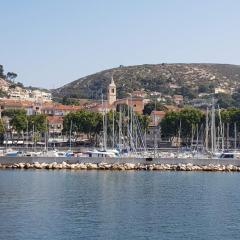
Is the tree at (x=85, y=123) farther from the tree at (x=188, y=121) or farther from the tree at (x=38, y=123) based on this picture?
the tree at (x=188, y=121)

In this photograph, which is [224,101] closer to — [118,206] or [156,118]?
[156,118]

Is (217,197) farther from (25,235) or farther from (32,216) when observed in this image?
(25,235)

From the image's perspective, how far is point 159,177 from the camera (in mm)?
55031

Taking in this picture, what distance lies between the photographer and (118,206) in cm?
3697

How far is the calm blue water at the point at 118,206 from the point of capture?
29.5 metres

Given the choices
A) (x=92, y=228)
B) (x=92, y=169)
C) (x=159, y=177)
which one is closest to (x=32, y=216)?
(x=92, y=228)

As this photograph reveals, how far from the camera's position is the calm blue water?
29547 millimetres

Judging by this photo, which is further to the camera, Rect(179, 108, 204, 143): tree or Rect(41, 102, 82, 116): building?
Rect(41, 102, 82, 116): building

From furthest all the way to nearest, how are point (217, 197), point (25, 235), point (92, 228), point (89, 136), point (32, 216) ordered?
point (89, 136) < point (217, 197) < point (32, 216) < point (92, 228) < point (25, 235)

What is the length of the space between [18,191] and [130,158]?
21600 millimetres

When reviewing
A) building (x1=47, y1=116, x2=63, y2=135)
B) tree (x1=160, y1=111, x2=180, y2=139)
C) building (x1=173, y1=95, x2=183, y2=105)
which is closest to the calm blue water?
tree (x1=160, y1=111, x2=180, y2=139)

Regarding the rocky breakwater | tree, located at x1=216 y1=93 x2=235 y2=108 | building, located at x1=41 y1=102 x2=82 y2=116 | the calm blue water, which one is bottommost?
the calm blue water

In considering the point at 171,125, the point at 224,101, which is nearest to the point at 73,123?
the point at 171,125

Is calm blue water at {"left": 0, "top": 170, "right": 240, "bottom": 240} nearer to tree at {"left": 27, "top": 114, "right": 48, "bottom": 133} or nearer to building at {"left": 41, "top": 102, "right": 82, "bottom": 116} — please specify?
tree at {"left": 27, "top": 114, "right": 48, "bottom": 133}
